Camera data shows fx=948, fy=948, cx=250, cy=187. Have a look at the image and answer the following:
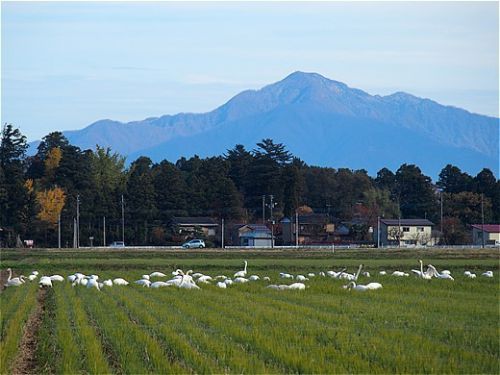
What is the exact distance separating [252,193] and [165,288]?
211 ft

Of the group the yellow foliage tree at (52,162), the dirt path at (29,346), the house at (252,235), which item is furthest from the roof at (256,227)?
the dirt path at (29,346)

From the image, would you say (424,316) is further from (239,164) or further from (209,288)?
(239,164)

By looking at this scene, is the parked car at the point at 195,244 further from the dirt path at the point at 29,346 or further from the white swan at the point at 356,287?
the dirt path at the point at 29,346

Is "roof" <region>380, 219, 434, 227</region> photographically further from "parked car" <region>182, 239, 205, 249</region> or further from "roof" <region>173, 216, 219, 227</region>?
"parked car" <region>182, 239, 205, 249</region>

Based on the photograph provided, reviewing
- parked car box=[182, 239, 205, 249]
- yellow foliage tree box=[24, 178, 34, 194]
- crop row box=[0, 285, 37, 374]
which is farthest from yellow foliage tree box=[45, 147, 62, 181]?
crop row box=[0, 285, 37, 374]

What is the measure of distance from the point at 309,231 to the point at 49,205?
24.2m

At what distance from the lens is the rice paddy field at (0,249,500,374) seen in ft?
38.2

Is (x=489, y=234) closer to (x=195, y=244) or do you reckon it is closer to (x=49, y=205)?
(x=195, y=244)

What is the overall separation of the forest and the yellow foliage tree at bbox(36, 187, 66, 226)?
0.08 meters

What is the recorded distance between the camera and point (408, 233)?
269 ft

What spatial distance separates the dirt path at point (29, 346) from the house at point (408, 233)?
207 ft

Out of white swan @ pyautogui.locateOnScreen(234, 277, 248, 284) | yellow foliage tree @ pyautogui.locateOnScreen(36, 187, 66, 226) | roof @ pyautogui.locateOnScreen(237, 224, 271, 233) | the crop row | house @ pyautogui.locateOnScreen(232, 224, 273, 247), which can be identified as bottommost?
the crop row

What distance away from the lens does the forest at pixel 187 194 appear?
7412cm

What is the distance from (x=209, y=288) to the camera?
25.1 m
